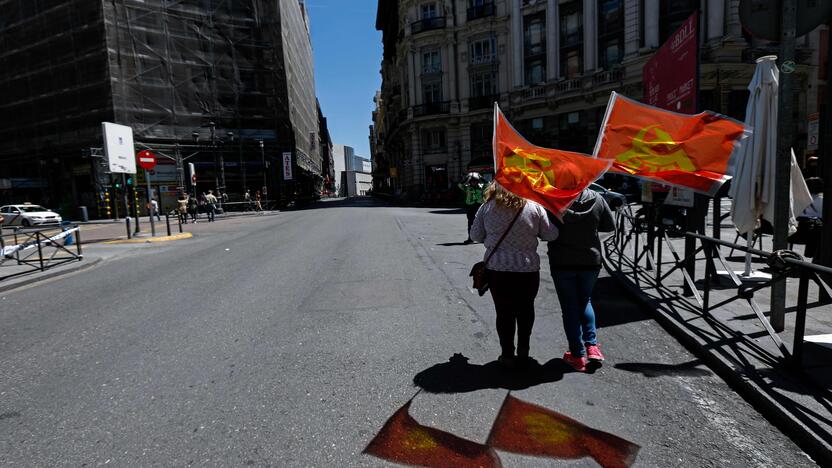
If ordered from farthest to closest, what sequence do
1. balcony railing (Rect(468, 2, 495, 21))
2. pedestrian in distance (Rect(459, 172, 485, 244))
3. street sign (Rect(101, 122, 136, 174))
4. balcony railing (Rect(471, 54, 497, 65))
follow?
balcony railing (Rect(471, 54, 497, 65)) → balcony railing (Rect(468, 2, 495, 21)) → street sign (Rect(101, 122, 136, 174)) → pedestrian in distance (Rect(459, 172, 485, 244))

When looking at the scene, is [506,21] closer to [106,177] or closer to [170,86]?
[170,86]

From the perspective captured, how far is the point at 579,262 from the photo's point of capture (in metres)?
3.58

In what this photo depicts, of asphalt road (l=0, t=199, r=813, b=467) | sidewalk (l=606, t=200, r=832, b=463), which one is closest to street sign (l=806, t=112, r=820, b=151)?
sidewalk (l=606, t=200, r=832, b=463)

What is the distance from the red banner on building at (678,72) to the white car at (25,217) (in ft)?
99.6

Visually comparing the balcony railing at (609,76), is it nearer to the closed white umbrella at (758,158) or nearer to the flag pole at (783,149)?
the closed white umbrella at (758,158)

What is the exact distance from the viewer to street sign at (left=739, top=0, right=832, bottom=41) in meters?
4.05

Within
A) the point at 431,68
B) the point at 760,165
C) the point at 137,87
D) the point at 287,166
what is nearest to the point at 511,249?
the point at 760,165

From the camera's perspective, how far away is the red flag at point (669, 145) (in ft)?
14.7

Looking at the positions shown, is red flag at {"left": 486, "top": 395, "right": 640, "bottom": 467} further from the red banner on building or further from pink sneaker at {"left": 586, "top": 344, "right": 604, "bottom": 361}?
the red banner on building

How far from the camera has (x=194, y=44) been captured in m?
31.8

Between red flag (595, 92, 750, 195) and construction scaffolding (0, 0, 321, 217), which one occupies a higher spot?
construction scaffolding (0, 0, 321, 217)

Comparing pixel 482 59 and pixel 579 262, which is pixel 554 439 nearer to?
pixel 579 262

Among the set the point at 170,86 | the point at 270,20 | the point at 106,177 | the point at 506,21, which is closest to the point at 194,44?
the point at 170,86

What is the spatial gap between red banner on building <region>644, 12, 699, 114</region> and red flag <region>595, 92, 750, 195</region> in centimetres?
146
